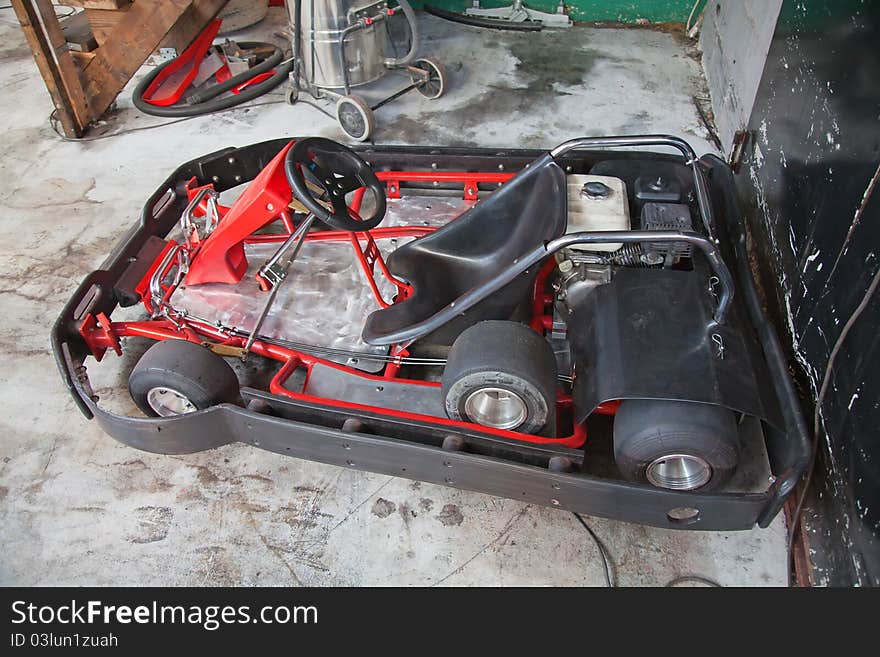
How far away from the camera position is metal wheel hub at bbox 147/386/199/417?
2607 mm

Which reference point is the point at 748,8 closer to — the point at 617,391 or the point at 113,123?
the point at 617,391

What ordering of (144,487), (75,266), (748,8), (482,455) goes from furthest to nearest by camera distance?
(748,8)
(75,266)
(144,487)
(482,455)

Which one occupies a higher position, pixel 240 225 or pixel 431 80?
pixel 240 225

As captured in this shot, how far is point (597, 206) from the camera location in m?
2.57

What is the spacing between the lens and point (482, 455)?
2260 millimetres

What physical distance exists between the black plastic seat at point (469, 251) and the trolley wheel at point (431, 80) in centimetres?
244

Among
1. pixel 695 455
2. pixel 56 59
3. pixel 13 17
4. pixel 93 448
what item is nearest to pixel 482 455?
pixel 695 455

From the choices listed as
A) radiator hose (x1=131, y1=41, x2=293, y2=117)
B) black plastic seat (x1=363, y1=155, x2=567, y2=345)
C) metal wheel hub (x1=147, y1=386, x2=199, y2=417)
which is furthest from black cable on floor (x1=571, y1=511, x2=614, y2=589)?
radiator hose (x1=131, y1=41, x2=293, y2=117)

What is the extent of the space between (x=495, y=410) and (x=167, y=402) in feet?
4.19

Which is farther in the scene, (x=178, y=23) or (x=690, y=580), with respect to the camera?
(x=178, y=23)

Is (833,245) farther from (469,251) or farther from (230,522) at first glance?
(230,522)

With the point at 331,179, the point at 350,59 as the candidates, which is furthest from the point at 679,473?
the point at 350,59

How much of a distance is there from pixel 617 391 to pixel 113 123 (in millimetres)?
4233

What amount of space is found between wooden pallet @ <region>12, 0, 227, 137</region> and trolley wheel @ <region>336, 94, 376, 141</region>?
137cm
